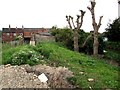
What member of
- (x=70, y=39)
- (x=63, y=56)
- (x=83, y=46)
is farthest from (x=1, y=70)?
(x=70, y=39)

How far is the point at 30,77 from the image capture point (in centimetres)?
1278

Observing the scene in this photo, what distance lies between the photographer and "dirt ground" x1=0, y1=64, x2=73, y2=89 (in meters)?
12.1

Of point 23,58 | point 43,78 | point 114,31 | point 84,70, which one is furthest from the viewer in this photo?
point 114,31

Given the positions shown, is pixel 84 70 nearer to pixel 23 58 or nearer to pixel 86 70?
pixel 86 70

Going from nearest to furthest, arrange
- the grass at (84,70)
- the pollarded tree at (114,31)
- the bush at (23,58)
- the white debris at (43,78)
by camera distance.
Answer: the grass at (84,70), the white debris at (43,78), the bush at (23,58), the pollarded tree at (114,31)

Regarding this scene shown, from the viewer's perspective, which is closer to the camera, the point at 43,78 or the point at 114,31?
the point at 43,78

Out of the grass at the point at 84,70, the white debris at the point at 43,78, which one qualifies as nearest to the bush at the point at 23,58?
the grass at the point at 84,70

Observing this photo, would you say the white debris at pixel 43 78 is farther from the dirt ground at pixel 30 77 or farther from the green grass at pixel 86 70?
the green grass at pixel 86 70

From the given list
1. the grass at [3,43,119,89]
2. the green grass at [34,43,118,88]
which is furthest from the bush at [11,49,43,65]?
the green grass at [34,43,118,88]

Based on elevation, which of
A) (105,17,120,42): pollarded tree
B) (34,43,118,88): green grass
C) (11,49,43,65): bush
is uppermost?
(105,17,120,42): pollarded tree

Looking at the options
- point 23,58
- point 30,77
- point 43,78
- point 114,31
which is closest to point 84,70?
point 43,78

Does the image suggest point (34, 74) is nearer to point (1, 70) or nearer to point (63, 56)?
point (1, 70)

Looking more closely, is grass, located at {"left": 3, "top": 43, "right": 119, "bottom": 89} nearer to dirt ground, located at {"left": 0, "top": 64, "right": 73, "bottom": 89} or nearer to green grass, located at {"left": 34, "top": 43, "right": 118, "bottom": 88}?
green grass, located at {"left": 34, "top": 43, "right": 118, "bottom": 88}

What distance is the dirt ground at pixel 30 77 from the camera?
12094mm
